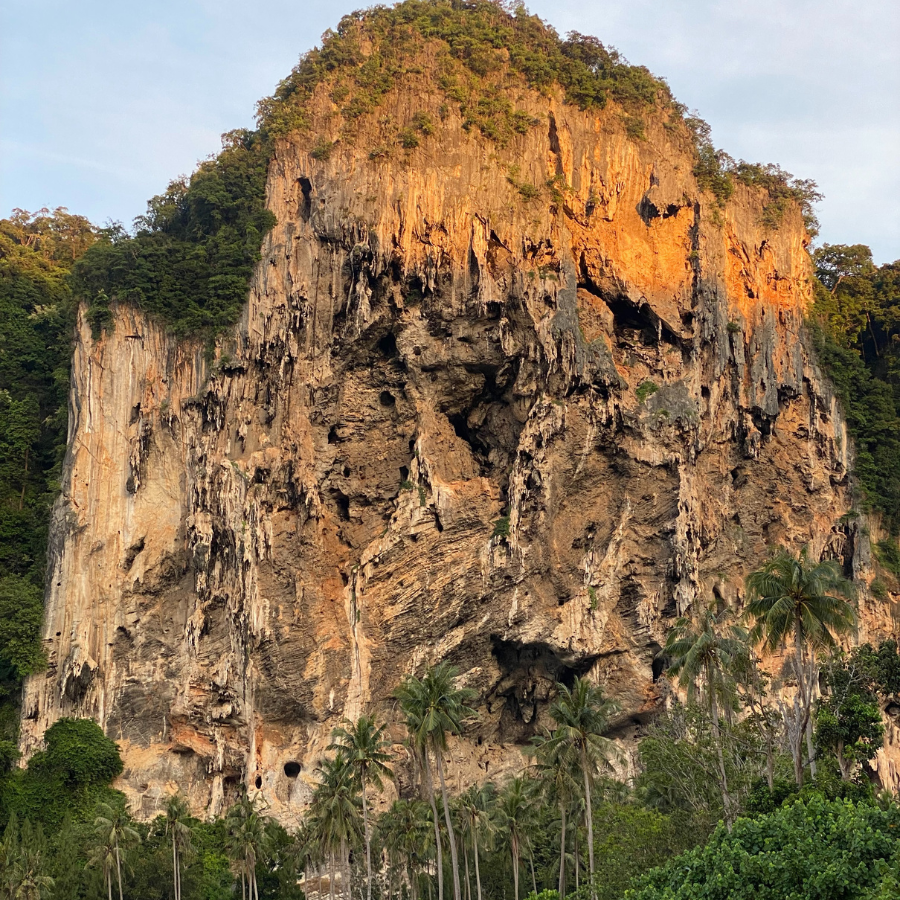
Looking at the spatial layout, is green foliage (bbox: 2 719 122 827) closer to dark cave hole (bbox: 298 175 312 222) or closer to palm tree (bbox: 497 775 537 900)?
palm tree (bbox: 497 775 537 900)

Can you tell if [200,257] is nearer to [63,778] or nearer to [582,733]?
[63,778]

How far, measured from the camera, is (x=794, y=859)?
61.0 feet

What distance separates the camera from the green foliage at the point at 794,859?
701 inches

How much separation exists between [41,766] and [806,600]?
31374mm

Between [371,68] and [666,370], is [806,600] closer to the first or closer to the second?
[666,370]

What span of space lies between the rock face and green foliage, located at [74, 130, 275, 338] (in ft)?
3.55

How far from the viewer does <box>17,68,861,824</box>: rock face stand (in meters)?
45.7

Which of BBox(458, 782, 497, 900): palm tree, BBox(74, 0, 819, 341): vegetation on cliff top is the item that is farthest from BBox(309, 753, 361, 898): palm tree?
BBox(74, 0, 819, 341): vegetation on cliff top

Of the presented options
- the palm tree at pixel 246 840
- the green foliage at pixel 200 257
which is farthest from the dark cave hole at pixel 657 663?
the green foliage at pixel 200 257

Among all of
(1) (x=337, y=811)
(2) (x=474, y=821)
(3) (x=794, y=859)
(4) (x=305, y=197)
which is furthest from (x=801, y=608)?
(4) (x=305, y=197)

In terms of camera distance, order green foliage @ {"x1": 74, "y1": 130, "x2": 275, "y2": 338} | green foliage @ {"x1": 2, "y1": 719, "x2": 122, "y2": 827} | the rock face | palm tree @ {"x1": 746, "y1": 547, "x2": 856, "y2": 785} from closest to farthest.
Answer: palm tree @ {"x1": 746, "y1": 547, "x2": 856, "y2": 785} < green foliage @ {"x1": 2, "y1": 719, "x2": 122, "y2": 827} < the rock face < green foliage @ {"x1": 74, "y1": 130, "x2": 275, "y2": 338}

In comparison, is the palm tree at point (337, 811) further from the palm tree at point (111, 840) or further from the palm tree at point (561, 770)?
the palm tree at point (111, 840)

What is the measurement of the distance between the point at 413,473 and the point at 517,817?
54.0 ft

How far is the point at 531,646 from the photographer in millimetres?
47000
